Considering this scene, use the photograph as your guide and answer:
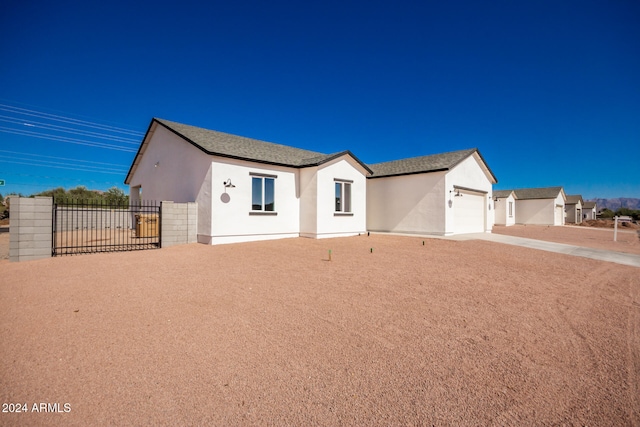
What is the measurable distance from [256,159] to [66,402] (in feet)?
35.3

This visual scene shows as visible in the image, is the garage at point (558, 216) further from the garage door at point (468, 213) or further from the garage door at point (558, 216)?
the garage door at point (468, 213)

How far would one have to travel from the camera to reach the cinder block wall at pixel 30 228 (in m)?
7.92

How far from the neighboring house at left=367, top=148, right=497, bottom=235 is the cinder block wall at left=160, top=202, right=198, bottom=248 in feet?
35.1

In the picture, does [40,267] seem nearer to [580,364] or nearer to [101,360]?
[101,360]

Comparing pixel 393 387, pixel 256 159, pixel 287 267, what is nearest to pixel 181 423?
pixel 393 387

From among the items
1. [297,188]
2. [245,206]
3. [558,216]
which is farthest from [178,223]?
[558,216]

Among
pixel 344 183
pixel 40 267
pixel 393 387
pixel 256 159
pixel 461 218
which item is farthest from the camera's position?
pixel 461 218

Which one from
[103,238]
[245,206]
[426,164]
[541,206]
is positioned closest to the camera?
[245,206]

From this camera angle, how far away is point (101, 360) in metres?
2.94

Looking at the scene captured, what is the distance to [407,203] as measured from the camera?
1652 centimetres

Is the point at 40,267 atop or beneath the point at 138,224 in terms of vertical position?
beneath

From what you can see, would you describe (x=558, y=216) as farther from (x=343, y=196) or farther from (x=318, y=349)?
(x=318, y=349)

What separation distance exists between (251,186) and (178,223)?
3350 mm

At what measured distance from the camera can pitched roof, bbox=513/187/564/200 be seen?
32750 mm
